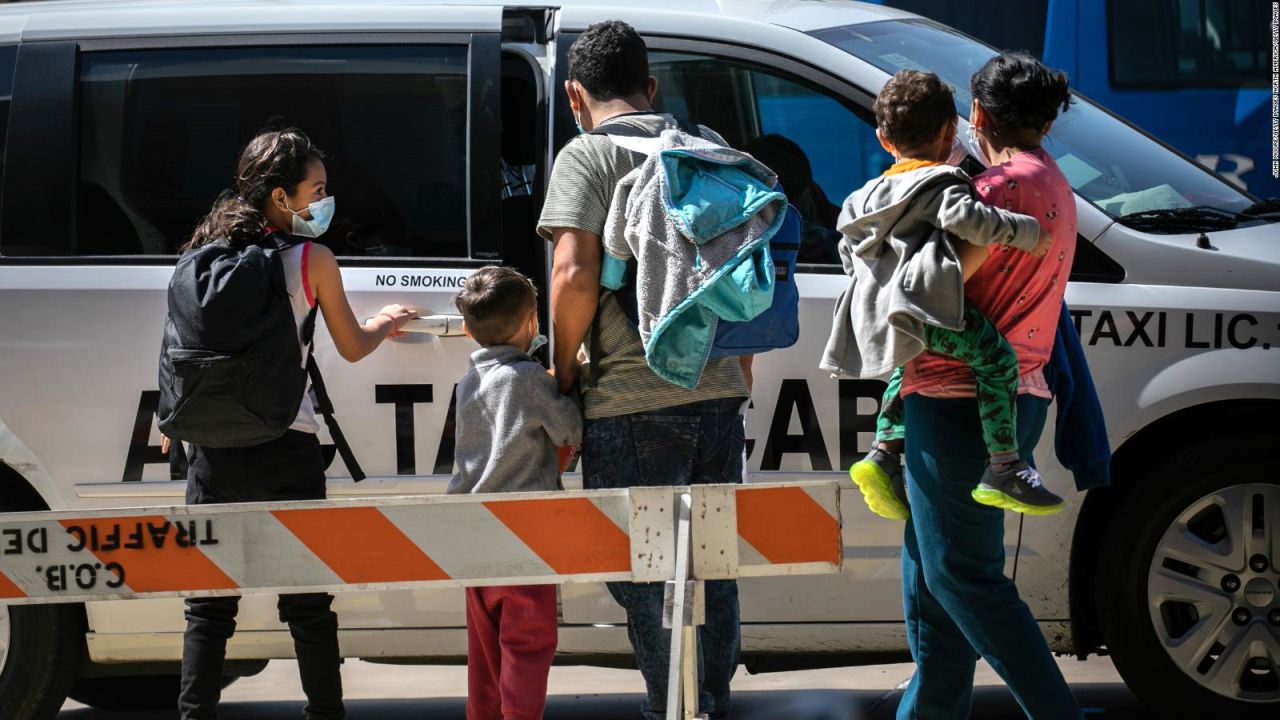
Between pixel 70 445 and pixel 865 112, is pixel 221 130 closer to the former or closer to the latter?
pixel 70 445

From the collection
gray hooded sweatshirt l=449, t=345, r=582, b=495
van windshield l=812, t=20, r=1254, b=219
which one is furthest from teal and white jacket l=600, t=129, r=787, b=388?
van windshield l=812, t=20, r=1254, b=219

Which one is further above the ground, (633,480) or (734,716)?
(633,480)

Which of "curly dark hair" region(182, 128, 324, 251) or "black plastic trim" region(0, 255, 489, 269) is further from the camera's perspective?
"black plastic trim" region(0, 255, 489, 269)

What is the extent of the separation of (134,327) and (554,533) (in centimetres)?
171

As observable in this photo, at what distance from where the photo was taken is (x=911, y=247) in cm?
326

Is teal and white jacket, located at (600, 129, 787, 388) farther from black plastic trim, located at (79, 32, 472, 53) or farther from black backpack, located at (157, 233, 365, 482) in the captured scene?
black plastic trim, located at (79, 32, 472, 53)

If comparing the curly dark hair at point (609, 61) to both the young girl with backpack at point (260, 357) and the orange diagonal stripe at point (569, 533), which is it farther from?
the orange diagonal stripe at point (569, 533)

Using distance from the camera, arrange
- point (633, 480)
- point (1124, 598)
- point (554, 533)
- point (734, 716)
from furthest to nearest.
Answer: point (734, 716), point (1124, 598), point (633, 480), point (554, 533)

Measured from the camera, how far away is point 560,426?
12.1 ft

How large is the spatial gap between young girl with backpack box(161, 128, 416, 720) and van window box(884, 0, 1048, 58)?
6.48 m

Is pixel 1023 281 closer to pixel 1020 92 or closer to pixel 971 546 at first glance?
pixel 1020 92

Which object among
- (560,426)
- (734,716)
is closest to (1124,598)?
(734,716)

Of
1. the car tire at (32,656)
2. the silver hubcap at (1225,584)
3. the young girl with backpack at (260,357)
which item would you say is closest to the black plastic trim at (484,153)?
the young girl with backpack at (260,357)

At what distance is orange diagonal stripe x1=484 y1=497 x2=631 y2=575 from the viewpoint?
322cm
